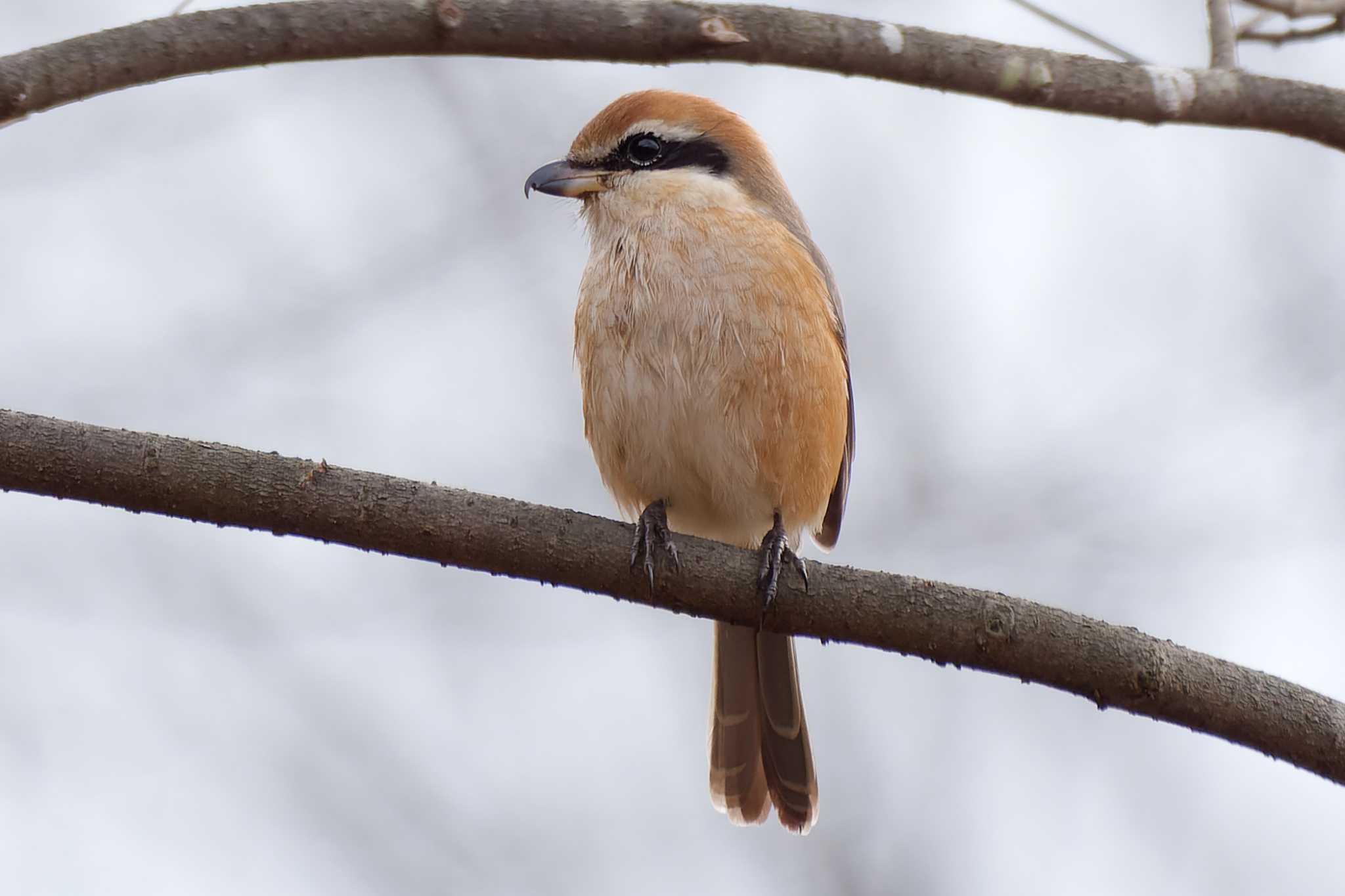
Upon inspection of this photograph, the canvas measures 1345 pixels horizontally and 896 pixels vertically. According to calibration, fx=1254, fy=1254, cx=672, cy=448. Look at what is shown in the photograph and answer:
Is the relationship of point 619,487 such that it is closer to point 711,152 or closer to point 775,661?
point 775,661

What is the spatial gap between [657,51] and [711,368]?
1.16 metres

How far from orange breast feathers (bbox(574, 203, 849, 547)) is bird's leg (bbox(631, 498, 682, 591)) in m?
0.68

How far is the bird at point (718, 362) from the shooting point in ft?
13.4

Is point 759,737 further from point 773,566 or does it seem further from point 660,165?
point 660,165

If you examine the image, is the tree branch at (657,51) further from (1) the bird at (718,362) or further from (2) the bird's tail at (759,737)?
(2) the bird's tail at (759,737)

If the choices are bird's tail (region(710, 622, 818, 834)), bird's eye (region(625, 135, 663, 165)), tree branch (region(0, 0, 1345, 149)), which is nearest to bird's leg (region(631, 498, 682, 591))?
tree branch (region(0, 0, 1345, 149))

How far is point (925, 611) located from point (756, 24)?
1.55 metres

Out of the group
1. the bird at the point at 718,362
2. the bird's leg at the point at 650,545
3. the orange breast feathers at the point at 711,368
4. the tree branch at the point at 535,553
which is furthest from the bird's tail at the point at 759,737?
the tree branch at the point at 535,553

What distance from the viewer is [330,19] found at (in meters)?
3.02

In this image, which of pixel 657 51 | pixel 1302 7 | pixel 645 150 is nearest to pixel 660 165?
pixel 645 150

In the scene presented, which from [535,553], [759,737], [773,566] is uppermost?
[535,553]

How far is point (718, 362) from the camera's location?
13.3ft

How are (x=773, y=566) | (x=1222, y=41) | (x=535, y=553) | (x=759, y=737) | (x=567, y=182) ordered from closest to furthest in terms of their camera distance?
(x=535, y=553) < (x=773, y=566) < (x=1222, y=41) < (x=567, y=182) < (x=759, y=737)

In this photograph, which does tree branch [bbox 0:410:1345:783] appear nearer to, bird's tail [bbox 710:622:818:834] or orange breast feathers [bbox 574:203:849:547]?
orange breast feathers [bbox 574:203:849:547]
